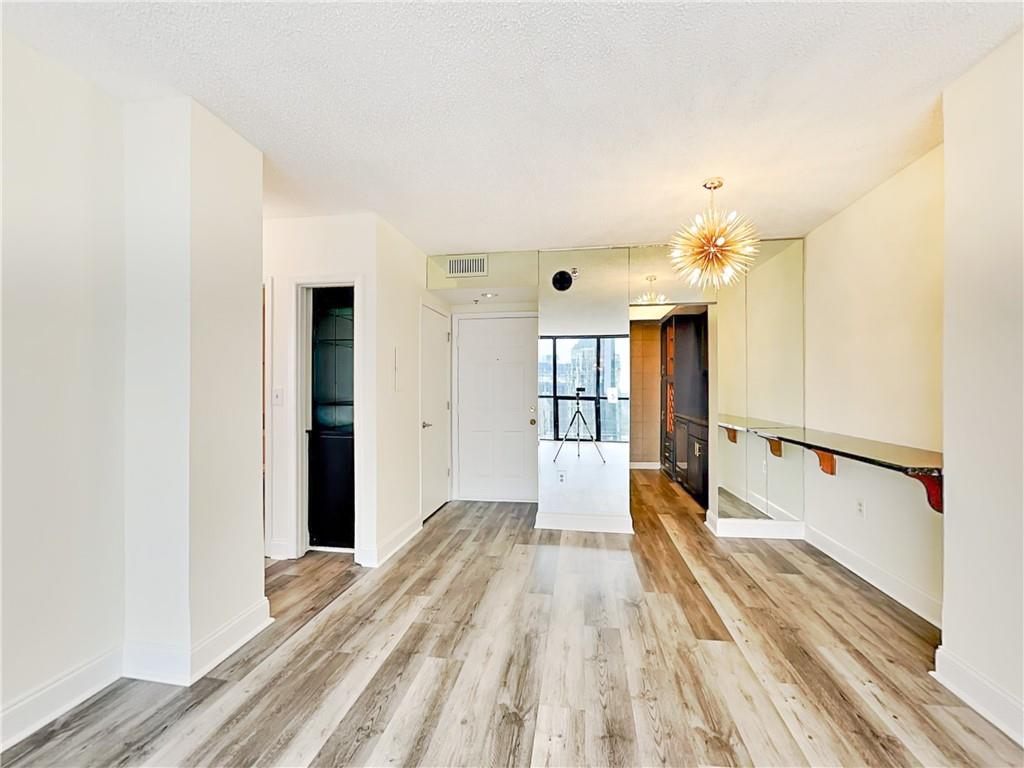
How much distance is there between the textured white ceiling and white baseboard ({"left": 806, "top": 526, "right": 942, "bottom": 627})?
242cm

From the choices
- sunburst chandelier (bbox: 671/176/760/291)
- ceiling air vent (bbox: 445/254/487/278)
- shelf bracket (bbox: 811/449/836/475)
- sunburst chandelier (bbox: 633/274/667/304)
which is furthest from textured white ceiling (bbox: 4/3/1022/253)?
shelf bracket (bbox: 811/449/836/475)

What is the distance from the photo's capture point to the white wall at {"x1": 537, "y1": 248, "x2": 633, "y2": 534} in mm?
4008

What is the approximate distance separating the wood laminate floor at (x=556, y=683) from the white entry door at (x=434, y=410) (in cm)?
132

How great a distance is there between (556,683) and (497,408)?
3250mm

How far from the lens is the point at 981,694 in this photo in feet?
5.60

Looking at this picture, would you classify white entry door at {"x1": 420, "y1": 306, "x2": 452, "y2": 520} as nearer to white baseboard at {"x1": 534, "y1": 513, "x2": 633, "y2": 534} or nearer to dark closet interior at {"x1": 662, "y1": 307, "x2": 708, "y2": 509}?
white baseboard at {"x1": 534, "y1": 513, "x2": 633, "y2": 534}

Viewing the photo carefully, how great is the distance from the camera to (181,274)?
190cm

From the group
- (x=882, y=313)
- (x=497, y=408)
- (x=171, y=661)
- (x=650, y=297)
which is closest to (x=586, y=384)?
(x=650, y=297)

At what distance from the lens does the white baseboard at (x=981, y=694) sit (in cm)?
158

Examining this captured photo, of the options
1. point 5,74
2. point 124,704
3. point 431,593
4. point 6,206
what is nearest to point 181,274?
point 6,206

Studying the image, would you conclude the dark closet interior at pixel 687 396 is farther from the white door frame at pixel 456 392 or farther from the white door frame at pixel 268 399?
the white door frame at pixel 268 399

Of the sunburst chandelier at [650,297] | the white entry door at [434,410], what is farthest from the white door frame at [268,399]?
the sunburst chandelier at [650,297]

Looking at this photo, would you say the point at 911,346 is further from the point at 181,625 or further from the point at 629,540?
the point at 181,625

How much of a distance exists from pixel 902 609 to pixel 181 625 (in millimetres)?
3715
